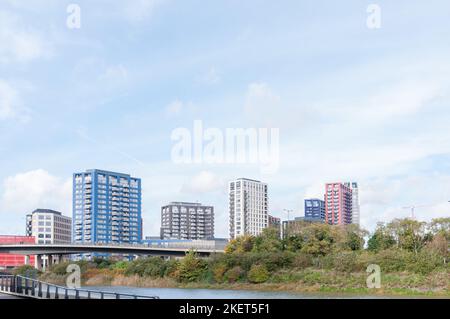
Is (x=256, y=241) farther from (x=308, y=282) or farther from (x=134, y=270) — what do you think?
(x=134, y=270)

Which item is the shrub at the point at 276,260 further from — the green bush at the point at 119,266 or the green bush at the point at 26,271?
the green bush at the point at 26,271

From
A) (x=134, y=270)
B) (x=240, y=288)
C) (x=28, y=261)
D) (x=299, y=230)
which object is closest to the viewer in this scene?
(x=28, y=261)

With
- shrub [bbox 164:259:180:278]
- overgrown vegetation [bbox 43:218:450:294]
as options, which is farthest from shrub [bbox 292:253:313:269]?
shrub [bbox 164:259:180:278]

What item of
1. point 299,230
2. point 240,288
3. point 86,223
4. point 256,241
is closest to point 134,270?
point 240,288

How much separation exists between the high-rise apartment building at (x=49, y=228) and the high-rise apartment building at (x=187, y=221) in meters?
3.45

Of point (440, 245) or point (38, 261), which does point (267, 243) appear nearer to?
point (440, 245)

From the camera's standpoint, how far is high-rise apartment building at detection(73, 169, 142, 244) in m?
6.17

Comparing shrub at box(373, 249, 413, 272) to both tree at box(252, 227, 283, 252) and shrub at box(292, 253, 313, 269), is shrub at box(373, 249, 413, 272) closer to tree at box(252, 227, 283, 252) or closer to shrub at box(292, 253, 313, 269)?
shrub at box(292, 253, 313, 269)

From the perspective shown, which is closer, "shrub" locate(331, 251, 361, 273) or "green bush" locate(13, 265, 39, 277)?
"green bush" locate(13, 265, 39, 277)

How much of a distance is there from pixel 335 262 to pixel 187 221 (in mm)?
5637

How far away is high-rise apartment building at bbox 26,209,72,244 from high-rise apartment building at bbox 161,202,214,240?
3445 millimetres

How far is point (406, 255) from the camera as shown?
60.3 feet

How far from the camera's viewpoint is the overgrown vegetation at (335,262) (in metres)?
17.3
